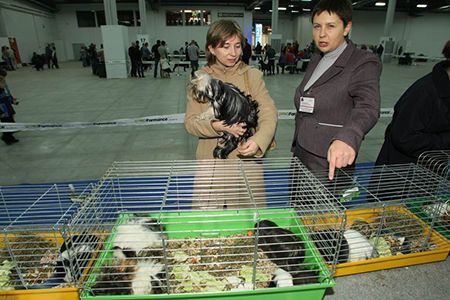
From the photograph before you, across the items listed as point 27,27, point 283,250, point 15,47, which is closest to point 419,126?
point 283,250

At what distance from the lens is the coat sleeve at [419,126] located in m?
1.66

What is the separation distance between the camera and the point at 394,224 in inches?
57.7

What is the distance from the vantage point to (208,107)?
159 cm

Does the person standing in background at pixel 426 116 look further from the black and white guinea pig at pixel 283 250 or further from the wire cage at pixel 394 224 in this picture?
the black and white guinea pig at pixel 283 250

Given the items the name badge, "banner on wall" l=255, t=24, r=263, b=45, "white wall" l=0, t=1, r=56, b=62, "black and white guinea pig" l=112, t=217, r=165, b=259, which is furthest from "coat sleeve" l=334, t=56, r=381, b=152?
"banner on wall" l=255, t=24, r=263, b=45

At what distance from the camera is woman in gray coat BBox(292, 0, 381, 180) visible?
134 centimetres

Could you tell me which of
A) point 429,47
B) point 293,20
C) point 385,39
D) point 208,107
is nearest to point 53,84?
point 208,107

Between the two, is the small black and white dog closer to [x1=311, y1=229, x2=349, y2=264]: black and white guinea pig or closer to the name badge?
the name badge

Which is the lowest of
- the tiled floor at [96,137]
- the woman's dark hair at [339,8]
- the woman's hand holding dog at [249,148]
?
the tiled floor at [96,137]

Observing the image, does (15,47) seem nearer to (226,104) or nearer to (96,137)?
(96,137)

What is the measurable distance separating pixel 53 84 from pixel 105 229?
37.5 feet

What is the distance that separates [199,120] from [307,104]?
0.58 metres

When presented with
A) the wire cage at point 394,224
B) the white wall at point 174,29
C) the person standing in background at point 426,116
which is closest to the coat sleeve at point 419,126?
the person standing in background at point 426,116

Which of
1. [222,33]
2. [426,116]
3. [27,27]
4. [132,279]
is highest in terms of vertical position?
[27,27]
